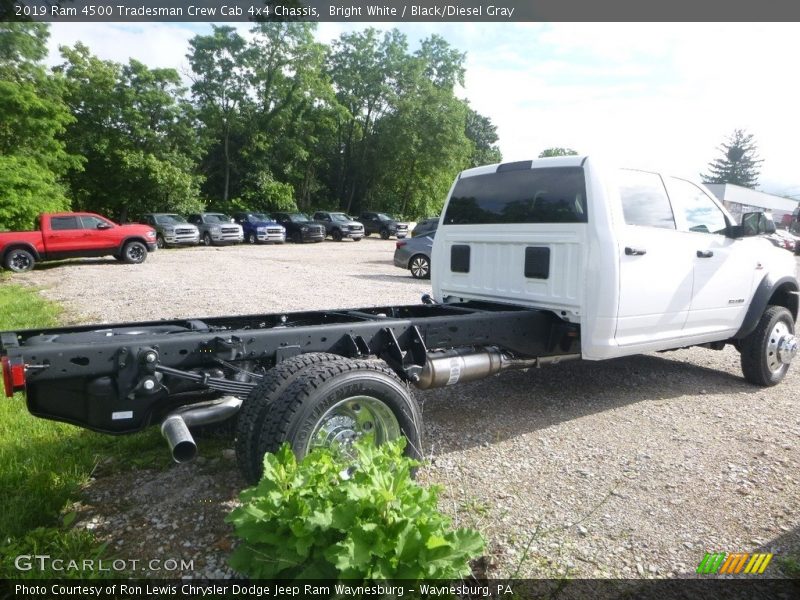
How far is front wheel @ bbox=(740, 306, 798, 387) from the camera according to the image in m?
5.63

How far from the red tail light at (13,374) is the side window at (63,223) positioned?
1712 centimetres

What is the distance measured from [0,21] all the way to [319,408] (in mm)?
25176

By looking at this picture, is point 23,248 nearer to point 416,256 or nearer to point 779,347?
point 416,256

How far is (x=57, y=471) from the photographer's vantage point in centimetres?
350

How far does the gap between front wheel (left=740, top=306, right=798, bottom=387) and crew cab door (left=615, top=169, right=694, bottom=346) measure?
1304 mm

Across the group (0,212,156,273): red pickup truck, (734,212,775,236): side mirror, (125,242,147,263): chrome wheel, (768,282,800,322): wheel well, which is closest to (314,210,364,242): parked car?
(0,212,156,273): red pickup truck

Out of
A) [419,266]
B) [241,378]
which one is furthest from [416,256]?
[241,378]

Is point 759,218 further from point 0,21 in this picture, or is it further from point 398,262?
point 0,21

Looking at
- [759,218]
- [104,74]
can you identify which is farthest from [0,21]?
[759,218]

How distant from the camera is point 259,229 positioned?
1208 inches

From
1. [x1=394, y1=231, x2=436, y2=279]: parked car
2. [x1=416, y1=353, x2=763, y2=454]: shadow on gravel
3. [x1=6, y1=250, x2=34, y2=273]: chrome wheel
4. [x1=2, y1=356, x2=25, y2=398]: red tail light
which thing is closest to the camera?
[x1=2, y1=356, x2=25, y2=398]: red tail light

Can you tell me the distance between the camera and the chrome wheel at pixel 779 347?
5723 mm

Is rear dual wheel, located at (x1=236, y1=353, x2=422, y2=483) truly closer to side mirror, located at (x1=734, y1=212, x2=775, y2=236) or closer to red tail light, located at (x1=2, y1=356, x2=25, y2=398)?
red tail light, located at (x1=2, y1=356, x2=25, y2=398)

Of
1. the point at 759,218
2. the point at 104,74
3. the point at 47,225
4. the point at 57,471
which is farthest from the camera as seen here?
the point at 104,74
